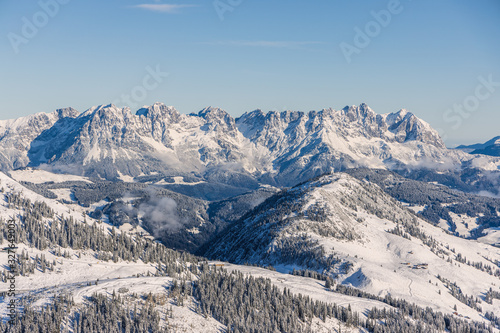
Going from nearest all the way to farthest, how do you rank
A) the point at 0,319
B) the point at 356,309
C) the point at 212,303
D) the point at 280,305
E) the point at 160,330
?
the point at 0,319 → the point at 160,330 → the point at 212,303 → the point at 280,305 → the point at 356,309

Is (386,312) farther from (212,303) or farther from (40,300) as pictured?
(40,300)

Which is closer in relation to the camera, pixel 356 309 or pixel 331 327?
pixel 331 327

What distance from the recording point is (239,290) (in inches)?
6850

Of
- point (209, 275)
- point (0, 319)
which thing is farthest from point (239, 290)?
point (0, 319)

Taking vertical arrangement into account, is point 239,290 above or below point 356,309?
above

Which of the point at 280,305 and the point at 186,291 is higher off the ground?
the point at 186,291

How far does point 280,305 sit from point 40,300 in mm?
82207

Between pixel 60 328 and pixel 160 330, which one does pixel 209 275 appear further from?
pixel 60 328

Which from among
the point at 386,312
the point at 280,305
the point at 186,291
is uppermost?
the point at 186,291

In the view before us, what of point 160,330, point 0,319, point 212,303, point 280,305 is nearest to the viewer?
point 0,319

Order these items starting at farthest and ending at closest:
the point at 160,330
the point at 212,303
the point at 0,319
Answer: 1. the point at 212,303
2. the point at 160,330
3. the point at 0,319

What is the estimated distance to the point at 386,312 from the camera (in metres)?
187

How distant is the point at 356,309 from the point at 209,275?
6305 centimetres

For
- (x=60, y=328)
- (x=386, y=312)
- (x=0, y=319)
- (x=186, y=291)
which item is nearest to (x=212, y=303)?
(x=186, y=291)
